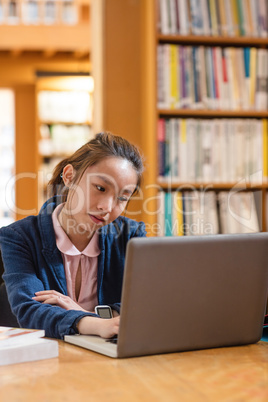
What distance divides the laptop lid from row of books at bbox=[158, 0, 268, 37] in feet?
6.11

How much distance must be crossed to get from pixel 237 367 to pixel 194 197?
1.83m

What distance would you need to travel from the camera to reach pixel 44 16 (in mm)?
5727

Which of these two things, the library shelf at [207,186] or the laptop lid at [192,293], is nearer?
the laptop lid at [192,293]

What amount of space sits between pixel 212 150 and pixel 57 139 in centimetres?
325

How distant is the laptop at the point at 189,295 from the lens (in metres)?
1.01

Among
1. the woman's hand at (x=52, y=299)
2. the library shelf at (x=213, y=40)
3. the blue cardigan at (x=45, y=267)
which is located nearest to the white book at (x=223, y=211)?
the library shelf at (x=213, y=40)

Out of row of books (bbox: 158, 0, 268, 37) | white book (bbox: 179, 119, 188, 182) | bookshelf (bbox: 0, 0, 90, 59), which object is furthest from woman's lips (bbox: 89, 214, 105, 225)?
bookshelf (bbox: 0, 0, 90, 59)

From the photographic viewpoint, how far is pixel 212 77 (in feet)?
9.18

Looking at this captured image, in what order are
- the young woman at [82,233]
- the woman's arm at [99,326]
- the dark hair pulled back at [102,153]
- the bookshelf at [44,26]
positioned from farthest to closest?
1. the bookshelf at [44,26]
2. the dark hair pulled back at [102,153]
3. the young woman at [82,233]
4. the woman's arm at [99,326]

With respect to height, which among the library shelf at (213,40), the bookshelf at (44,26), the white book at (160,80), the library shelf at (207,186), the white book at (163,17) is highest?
the bookshelf at (44,26)

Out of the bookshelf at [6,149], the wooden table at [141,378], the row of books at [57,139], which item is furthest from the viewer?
the bookshelf at [6,149]

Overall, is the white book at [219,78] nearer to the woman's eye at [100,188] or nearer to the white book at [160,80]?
the white book at [160,80]

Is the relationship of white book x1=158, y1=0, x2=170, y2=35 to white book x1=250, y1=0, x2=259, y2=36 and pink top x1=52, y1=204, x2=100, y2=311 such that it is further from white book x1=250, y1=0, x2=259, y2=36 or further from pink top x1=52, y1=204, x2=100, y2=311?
pink top x1=52, y1=204, x2=100, y2=311

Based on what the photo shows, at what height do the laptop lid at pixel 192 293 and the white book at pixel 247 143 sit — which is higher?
the white book at pixel 247 143
